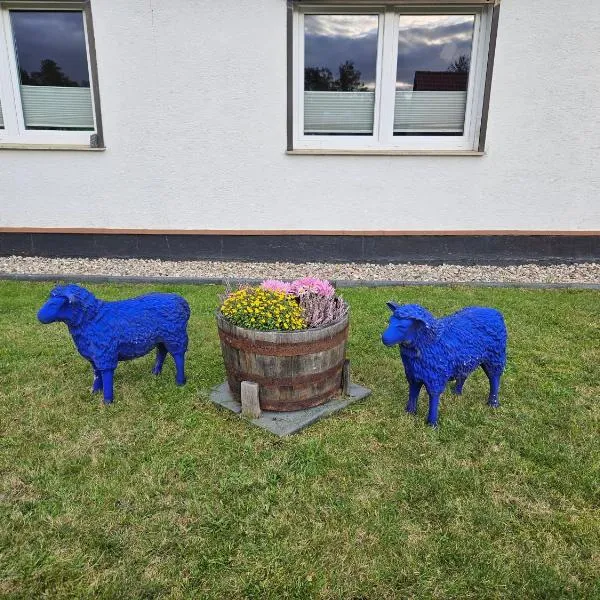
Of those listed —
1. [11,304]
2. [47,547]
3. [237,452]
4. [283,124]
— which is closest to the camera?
[47,547]

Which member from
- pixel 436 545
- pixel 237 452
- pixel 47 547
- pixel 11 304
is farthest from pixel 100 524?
pixel 11 304

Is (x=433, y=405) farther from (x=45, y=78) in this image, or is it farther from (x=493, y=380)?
(x=45, y=78)

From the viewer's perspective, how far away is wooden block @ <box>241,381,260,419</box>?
389 centimetres

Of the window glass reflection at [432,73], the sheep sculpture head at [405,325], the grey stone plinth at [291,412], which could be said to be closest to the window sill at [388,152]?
the window glass reflection at [432,73]

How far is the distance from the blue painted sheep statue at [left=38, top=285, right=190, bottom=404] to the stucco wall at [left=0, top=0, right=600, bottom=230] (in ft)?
14.8

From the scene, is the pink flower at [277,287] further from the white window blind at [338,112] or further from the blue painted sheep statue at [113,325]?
the white window blind at [338,112]

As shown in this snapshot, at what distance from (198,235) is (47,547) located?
6.46m

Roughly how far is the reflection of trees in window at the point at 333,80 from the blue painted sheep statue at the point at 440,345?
570 centimetres

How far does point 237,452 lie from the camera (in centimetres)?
360

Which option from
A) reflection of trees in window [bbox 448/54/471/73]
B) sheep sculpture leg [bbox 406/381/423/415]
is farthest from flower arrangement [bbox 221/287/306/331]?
reflection of trees in window [bbox 448/54/471/73]

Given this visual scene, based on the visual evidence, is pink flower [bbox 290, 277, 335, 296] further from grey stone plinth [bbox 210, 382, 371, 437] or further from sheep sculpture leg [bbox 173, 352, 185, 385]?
sheep sculpture leg [bbox 173, 352, 185, 385]

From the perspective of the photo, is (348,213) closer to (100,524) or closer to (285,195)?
(285,195)

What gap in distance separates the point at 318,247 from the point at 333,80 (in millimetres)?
2864

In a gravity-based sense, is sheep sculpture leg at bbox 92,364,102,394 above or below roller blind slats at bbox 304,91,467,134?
below
